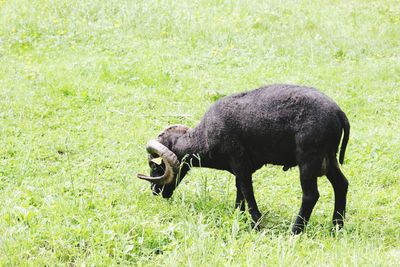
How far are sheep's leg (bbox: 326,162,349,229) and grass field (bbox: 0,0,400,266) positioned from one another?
5.9 inches

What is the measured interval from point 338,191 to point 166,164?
78.7 inches

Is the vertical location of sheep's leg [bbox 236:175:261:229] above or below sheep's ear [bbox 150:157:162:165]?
below

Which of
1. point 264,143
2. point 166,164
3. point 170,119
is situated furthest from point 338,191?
point 170,119

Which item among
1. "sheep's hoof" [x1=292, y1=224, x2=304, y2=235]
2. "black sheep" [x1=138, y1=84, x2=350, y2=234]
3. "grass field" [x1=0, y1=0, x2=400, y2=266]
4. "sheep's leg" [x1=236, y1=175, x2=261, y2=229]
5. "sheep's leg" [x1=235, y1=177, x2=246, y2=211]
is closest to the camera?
"grass field" [x1=0, y1=0, x2=400, y2=266]

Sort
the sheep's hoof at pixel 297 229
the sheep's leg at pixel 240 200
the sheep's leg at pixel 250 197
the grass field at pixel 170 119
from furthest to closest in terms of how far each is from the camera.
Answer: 1. the sheep's leg at pixel 240 200
2. the sheep's leg at pixel 250 197
3. the sheep's hoof at pixel 297 229
4. the grass field at pixel 170 119

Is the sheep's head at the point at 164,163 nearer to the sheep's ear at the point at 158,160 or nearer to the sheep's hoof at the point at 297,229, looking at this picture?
the sheep's ear at the point at 158,160

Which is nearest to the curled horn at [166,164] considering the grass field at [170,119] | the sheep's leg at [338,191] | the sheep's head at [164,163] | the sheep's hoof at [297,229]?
the sheep's head at [164,163]

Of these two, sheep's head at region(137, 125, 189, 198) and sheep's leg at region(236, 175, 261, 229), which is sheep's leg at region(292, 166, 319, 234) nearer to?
sheep's leg at region(236, 175, 261, 229)

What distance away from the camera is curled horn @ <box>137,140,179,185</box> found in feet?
23.6

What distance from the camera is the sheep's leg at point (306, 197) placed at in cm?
622

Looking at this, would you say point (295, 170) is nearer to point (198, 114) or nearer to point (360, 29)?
point (198, 114)

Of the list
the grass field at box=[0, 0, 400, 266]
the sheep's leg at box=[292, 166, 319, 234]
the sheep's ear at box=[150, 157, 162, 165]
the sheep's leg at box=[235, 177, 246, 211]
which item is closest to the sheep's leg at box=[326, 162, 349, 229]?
the grass field at box=[0, 0, 400, 266]

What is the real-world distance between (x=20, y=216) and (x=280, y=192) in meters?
3.28

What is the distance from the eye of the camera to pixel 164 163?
7.32 metres
